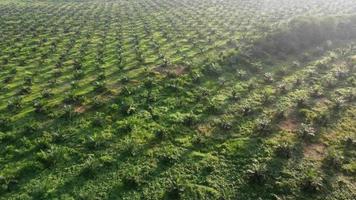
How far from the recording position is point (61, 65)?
3862 cm

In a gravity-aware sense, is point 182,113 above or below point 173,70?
above

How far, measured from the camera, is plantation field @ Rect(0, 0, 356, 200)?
21219 mm

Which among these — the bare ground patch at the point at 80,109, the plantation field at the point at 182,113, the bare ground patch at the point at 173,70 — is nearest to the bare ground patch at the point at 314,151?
the plantation field at the point at 182,113

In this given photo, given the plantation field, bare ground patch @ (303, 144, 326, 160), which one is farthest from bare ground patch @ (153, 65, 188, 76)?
bare ground patch @ (303, 144, 326, 160)

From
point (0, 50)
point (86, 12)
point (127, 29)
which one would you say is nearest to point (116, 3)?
point (86, 12)

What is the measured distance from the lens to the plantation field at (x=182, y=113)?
2122cm

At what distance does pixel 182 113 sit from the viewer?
1117 inches

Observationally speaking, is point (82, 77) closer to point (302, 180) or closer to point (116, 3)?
point (302, 180)

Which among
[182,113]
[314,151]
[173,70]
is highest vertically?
[314,151]

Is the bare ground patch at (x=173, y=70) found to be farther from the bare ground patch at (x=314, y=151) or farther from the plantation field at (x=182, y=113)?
the bare ground patch at (x=314, y=151)

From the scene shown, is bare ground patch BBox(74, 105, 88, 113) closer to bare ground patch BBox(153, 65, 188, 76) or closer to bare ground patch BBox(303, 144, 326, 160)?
bare ground patch BBox(153, 65, 188, 76)

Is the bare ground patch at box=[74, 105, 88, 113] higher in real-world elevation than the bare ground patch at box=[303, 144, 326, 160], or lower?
lower

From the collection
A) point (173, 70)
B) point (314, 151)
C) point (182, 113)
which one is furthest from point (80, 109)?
point (314, 151)

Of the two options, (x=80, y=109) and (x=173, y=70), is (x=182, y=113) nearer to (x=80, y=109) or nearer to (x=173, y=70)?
(x=80, y=109)
